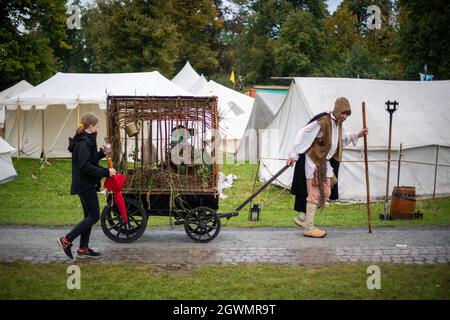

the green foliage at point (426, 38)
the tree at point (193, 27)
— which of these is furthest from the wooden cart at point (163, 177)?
the tree at point (193, 27)

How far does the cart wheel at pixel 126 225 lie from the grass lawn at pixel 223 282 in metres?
1.21

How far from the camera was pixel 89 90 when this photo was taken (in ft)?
67.7

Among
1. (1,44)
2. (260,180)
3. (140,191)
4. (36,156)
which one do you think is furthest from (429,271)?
(1,44)

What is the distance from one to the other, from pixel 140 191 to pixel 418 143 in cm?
872

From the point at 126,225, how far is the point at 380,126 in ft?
28.1

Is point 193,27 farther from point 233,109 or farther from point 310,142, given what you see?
point 310,142

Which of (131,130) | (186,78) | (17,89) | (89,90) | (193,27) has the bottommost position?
(131,130)

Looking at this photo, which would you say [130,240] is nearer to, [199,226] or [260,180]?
[199,226]

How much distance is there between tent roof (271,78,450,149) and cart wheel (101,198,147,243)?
7404 mm

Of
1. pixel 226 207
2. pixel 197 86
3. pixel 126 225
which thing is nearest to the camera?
pixel 126 225

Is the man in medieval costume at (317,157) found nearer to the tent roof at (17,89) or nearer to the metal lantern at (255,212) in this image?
the metal lantern at (255,212)

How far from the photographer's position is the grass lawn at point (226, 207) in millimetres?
10094

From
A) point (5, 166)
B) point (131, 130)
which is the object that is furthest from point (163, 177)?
point (5, 166)

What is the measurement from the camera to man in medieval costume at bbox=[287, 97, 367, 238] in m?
8.40
